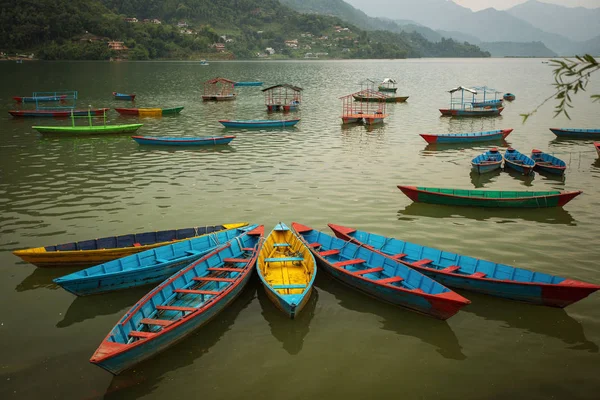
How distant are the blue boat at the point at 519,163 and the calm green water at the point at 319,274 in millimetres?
857

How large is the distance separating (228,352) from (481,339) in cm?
667

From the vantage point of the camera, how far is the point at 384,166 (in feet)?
94.7

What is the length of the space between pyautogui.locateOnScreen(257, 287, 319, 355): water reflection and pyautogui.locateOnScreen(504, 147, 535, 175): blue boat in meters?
17.9

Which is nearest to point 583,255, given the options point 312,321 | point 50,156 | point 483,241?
point 483,241

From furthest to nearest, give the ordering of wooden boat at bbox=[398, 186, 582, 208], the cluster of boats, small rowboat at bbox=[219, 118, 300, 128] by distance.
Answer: small rowboat at bbox=[219, 118, 300, 128], wooden boat at bbox=[398, 186, 582, 208], the cluster of boats

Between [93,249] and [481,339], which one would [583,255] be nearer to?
[481,339]

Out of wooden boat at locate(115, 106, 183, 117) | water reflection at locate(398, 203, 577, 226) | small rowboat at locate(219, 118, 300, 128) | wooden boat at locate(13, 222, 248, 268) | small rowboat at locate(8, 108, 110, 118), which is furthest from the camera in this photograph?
wooden boat at locate(115, 106, 183, 117)

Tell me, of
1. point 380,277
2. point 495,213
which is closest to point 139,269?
point 380,277

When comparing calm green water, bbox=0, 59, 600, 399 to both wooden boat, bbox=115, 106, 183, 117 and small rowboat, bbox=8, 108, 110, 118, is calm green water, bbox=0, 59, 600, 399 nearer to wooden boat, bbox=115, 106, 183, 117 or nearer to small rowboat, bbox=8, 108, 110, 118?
small rowboat, bbox=8, 108, 110, 118

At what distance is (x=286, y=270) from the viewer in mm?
14633

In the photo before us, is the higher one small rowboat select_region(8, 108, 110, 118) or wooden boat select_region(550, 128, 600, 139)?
small rowboat select_region(8, 108, 110, 118)

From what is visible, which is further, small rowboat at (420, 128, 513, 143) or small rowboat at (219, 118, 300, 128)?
small rowboat at (219, 118, 300, 128)

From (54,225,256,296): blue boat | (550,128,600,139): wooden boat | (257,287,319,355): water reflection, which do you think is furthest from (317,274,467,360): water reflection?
(550,128,600,139): wooden boat

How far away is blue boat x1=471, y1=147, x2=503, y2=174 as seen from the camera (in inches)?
1021
